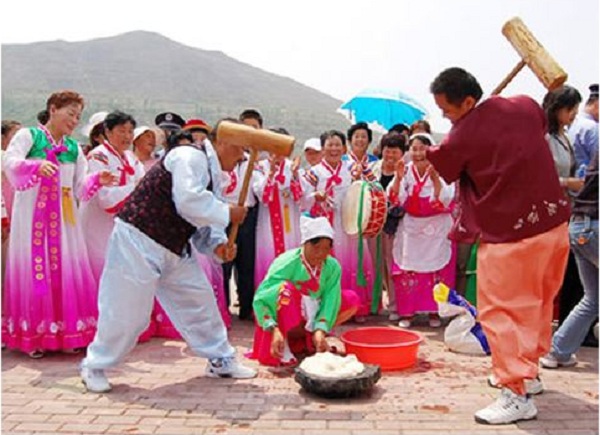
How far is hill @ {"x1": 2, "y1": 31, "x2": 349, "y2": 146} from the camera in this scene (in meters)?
30.3

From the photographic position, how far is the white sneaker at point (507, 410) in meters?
3.76

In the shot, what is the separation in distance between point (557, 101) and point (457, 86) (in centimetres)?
165

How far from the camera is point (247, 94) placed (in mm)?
40031

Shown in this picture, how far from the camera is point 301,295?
16.2 ft

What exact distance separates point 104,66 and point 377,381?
43879 millimetres

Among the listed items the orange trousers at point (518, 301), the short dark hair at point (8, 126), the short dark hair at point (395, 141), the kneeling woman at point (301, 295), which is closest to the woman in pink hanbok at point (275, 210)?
the short dark hair at point (395, 141)

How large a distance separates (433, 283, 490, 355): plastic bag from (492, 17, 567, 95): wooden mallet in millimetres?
1949

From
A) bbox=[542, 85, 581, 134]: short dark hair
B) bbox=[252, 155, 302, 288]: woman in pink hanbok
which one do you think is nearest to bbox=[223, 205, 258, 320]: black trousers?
bbox=[252, 155, 302, 288]: woman in pink hanbok

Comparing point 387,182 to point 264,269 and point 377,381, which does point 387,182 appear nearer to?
point 264,269

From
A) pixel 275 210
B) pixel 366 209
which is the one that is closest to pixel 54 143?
pixel 275 210

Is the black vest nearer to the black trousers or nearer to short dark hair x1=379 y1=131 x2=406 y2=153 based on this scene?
the black trousers

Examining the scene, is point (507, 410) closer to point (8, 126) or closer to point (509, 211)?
point (509, 211)

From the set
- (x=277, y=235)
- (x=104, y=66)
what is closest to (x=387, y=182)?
(x=277, y=235)

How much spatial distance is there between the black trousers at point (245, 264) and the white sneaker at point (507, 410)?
10.4 feet
